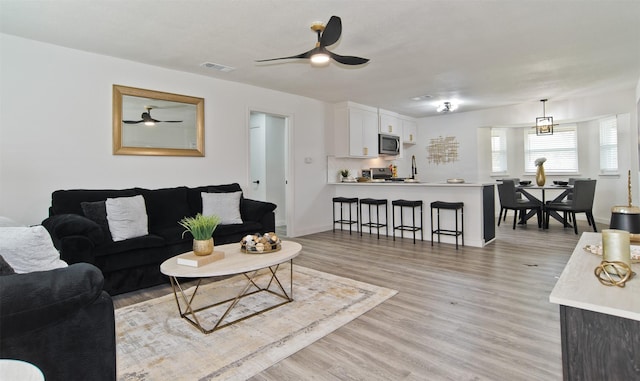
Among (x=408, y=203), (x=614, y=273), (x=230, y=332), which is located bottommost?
(x=230, y=332)

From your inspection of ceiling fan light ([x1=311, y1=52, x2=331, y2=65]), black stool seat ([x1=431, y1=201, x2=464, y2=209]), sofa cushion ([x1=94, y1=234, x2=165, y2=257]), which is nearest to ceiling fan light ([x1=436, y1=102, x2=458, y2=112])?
black stool seat ([x1=431, y1=201, x2=464, y2=209])

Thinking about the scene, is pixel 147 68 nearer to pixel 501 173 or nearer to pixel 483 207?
pixel 483 207

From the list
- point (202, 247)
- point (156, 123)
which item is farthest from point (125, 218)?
point (156, 123)

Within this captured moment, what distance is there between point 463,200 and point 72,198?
195 inches

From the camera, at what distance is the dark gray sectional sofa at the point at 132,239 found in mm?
2861

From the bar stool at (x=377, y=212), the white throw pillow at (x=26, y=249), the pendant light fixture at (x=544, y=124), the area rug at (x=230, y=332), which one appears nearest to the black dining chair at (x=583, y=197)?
the pendant light fixture at (x=544, y=124)

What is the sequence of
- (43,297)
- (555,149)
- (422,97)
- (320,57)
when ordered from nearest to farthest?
(43,297), (320,57), (422,97), (555,149)

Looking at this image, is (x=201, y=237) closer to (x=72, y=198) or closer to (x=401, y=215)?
(x=72, y=198)

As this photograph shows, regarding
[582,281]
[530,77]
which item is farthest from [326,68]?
[582,281]

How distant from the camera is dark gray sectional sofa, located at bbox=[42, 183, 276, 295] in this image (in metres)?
2.86

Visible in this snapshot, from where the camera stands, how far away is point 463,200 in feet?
16.9

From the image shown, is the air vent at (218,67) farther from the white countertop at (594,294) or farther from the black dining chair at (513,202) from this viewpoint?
the black dining chair at (513,202)

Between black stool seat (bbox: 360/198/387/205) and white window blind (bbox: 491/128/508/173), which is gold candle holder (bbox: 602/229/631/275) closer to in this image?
black stool seat (bbox: 360/198/387/205)

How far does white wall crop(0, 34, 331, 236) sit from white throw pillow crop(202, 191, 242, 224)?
0.57m
